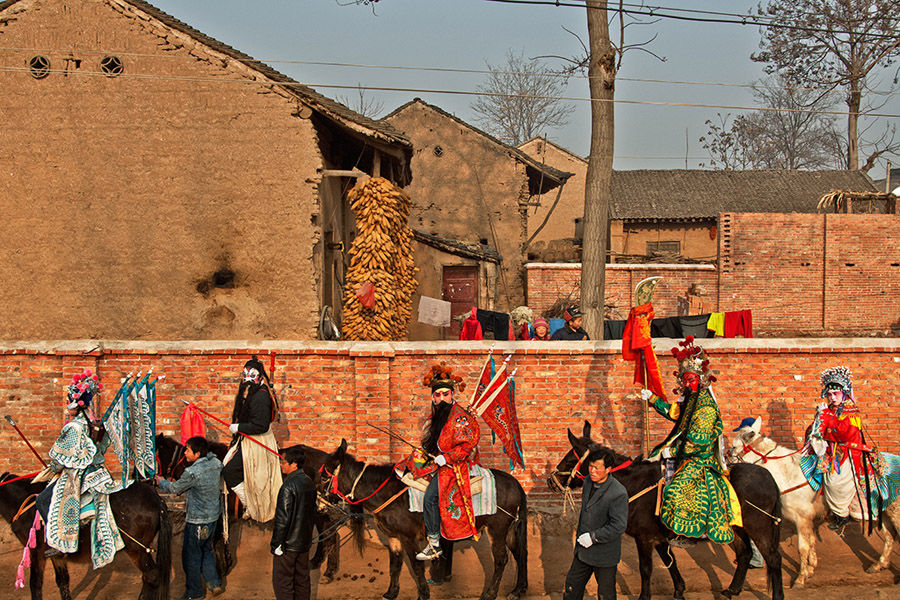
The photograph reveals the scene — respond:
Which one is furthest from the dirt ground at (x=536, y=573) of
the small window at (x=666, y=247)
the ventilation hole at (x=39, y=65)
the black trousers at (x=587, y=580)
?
the small window at (x=666, y=247)

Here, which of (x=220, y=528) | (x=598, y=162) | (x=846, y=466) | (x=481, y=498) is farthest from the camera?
(x=598, y=162)

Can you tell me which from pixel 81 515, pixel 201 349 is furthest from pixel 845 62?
pixel 81 515

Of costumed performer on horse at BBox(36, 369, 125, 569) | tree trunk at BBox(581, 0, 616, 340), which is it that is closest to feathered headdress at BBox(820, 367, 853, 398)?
tree trunk at BBox(581, 0, 616, 340)

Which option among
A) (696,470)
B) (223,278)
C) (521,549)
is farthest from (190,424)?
(696,470)

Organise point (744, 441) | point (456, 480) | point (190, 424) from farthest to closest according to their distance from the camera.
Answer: point (190, 424), point (744, 441), point (456, 480)

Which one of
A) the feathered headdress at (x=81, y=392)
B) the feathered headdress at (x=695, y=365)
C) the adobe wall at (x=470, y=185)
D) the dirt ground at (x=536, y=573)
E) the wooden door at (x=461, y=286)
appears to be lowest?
the dirt ground at (x=536, y=573)

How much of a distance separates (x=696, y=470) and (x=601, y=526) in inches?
63.1

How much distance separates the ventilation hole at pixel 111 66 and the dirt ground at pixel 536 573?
7.61 m

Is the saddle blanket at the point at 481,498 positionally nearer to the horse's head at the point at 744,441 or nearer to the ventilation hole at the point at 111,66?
the horse's head at the point at 744,441

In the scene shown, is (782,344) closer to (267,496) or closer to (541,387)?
(541,387)

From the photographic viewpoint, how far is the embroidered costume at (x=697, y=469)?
7.05 m

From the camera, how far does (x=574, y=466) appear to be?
7645 millimetres

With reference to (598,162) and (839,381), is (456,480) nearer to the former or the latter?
(839,381)

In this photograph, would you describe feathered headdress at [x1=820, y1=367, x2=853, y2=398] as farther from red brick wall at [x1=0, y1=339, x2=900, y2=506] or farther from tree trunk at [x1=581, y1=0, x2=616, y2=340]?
tree trunk at [x1=581, y1=0, x2=616, y2=340]
